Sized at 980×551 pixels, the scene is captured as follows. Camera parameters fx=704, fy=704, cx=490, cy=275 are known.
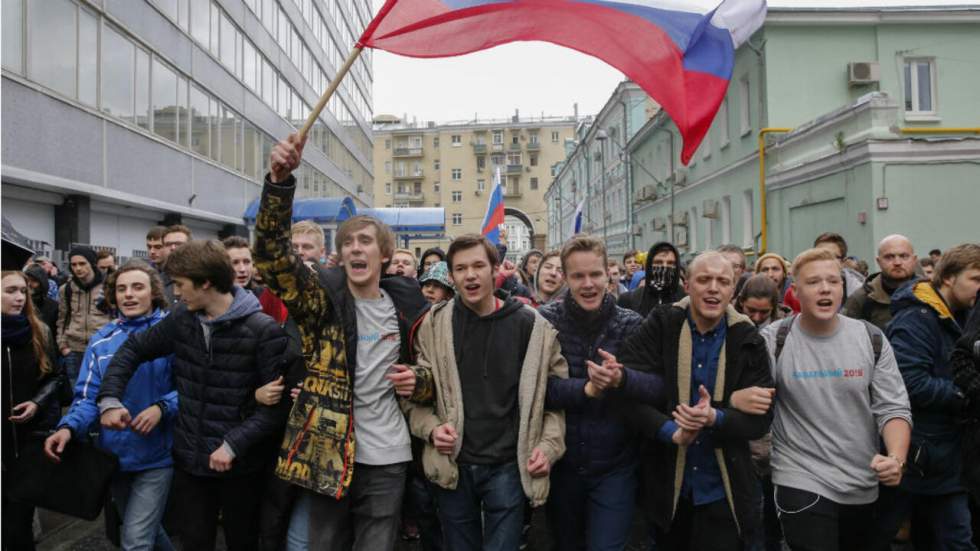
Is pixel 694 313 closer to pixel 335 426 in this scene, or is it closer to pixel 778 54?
pixel 335 426

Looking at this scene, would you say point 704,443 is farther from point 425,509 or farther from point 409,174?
point 409,174

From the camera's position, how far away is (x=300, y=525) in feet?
11.6

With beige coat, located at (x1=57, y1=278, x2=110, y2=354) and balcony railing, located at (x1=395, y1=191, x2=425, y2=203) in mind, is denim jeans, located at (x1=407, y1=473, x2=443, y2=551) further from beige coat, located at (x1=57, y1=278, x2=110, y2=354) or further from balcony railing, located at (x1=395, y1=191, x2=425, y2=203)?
balcony railing, located at (x1=395, y1=191, x2=425, y2=203)

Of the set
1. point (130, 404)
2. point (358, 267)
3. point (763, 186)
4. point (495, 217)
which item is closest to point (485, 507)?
point (358, 267)

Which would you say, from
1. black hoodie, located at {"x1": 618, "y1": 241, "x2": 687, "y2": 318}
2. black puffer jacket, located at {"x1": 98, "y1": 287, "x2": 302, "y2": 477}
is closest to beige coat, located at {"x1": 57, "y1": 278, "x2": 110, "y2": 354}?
black puffer jacket, located at {"x1": 98, "y1": 287, "x2": 302, "y2": 477}

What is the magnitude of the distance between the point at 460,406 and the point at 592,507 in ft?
3.00

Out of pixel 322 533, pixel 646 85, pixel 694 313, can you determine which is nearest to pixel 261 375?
pixel 322 533

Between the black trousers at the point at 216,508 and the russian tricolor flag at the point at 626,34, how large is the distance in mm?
2453

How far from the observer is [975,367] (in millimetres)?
3361

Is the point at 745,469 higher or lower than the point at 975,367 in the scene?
lower

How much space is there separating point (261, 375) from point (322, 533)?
0.87m

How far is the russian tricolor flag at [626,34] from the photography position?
370 centimetres

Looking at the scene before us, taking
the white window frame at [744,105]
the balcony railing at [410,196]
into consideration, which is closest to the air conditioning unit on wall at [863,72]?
the white window frame at [744,105]

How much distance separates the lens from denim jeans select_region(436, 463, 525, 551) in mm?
3428
